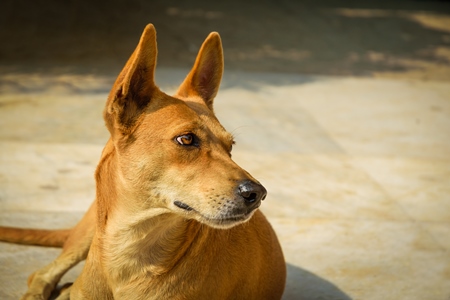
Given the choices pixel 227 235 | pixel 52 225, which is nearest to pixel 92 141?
pixel 52 225

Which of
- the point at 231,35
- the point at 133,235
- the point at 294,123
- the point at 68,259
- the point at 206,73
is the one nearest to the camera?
the point at 133,235

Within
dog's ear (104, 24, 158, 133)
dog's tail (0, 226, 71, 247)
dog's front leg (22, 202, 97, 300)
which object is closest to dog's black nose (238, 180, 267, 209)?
dog's ear (104, 24, 158, 133)

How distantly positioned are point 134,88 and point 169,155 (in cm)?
37

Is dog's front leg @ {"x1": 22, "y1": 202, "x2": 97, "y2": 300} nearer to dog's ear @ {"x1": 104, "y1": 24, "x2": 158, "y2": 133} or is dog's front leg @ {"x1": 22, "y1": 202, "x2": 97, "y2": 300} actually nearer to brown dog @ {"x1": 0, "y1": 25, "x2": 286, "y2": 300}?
brown dog @ {"x1": 0, "y1": 25, "x2": 286, "y2": 300}

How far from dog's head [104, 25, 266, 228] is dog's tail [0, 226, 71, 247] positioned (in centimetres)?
145

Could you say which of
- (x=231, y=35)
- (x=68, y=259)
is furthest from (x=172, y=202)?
(x=231, y=35)

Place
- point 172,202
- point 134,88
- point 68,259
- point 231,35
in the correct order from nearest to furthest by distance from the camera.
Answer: point 172,202 → point 134,88 → point 68,259 → point 231,35

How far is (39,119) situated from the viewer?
6977 mm

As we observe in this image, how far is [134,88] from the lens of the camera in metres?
3.32

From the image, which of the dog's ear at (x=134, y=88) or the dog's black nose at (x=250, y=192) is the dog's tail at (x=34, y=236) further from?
the dog's black nose at (x=250, y=192)

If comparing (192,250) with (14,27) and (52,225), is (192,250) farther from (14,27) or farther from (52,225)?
(14,27)

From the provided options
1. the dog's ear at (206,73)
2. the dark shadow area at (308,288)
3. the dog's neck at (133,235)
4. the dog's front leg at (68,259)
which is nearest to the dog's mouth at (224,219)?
the dog's neck at (133,235)

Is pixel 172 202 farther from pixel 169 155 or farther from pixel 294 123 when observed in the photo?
pixel 294 123

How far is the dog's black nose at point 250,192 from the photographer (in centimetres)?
305
